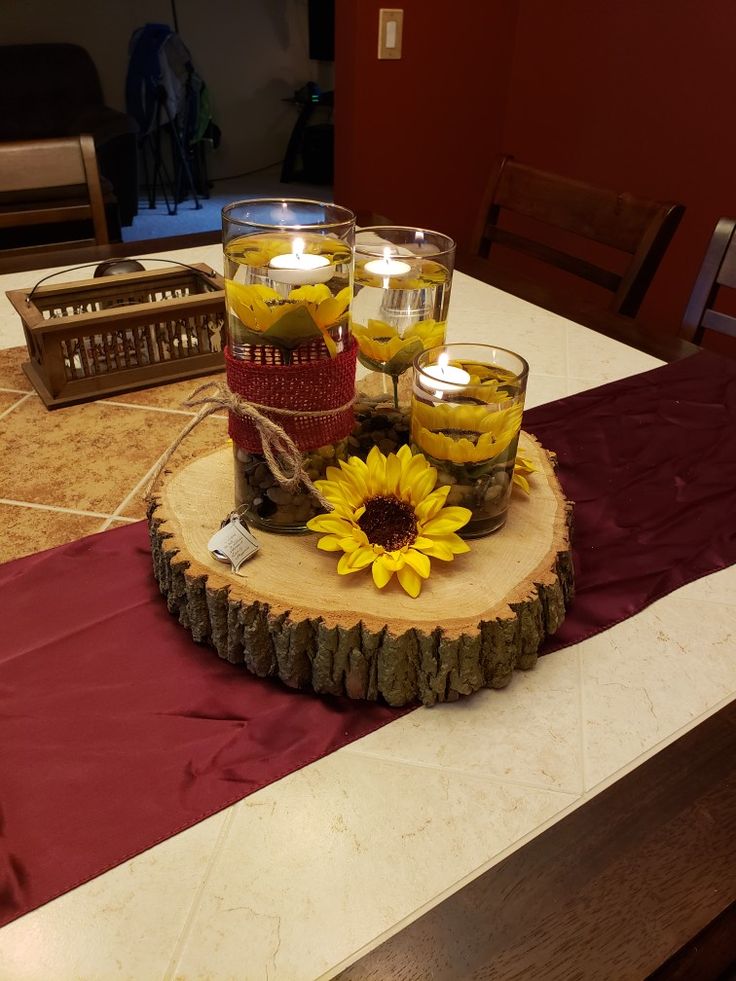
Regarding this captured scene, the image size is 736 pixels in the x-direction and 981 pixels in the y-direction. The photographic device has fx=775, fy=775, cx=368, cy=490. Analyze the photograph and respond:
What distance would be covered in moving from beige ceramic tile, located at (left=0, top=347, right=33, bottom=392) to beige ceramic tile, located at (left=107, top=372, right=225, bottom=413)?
13cm

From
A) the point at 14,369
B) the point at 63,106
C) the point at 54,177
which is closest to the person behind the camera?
the point at 14,369

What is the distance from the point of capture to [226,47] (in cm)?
521

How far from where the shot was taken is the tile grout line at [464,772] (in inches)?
22.2

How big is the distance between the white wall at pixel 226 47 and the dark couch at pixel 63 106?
541 millimetres

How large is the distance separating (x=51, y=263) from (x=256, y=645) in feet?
3.63

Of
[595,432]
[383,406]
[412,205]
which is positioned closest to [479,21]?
[412,205]

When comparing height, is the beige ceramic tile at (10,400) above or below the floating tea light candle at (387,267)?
below

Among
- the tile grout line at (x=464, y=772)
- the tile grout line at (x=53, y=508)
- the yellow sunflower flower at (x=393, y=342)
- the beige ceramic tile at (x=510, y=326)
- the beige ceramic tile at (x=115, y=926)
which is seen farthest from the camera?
the beige ceramic tile at (x=510, y=326)

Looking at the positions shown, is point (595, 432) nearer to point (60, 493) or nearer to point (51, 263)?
point (60, 493)

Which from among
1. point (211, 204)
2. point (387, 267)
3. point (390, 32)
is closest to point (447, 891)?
point (387, 267)

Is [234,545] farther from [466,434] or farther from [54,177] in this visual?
[54,177]

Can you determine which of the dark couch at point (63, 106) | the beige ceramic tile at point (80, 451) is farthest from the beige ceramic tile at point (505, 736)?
the dark couch at point (63, 106)

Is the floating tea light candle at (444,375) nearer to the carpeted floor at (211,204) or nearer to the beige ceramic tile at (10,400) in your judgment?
the beige ceramic tile at (10,400)

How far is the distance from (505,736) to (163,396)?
0.68m
